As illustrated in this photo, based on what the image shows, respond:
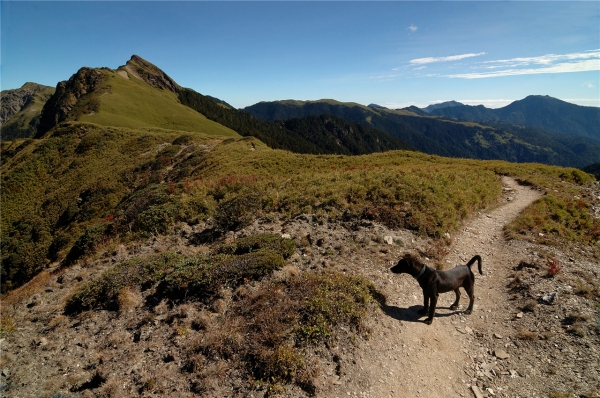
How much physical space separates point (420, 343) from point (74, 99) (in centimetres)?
13211

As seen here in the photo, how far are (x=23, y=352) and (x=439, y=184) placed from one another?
22.7 meters

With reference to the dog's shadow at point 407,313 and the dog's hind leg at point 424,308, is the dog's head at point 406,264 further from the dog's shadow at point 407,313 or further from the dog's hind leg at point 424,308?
the dog's shadow at point 407,313

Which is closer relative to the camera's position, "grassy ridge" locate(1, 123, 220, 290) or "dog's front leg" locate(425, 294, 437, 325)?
"dog's front leg" locate(425, 294, 437, 325)

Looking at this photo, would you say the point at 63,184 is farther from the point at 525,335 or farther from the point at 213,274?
the point at 525,335

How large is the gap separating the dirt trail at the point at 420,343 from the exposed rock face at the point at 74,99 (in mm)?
A: 100691

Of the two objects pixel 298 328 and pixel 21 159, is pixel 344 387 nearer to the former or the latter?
pixel 298 328

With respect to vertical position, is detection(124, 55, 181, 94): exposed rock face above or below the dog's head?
above

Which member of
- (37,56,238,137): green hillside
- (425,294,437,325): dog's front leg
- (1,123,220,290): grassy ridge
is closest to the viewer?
(425,294,437,325): dog's front leg

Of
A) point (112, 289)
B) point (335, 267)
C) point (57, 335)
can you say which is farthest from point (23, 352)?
point (335, 267)

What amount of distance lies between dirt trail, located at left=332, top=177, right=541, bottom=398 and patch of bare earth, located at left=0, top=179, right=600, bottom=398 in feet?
0.10

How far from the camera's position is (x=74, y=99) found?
4013 inches

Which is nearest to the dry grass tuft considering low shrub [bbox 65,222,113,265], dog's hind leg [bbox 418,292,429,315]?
dog's hind leg [bbox 418,292,429,315]

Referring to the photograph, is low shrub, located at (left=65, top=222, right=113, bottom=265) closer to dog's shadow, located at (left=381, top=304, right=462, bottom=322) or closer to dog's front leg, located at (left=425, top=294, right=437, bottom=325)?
dog's shadow, located at (left=381, top=304, right=462, bottom=322)

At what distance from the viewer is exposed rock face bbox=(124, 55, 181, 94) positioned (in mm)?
156750
